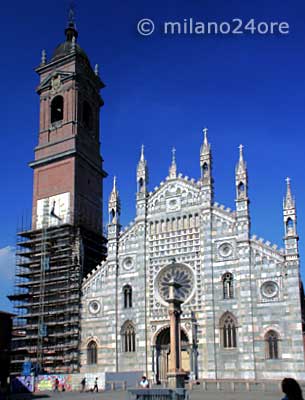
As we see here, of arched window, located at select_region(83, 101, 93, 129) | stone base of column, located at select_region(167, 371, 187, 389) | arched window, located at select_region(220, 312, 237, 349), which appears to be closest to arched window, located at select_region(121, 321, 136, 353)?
arched window, located at select_region(220, 312, 237, 349)

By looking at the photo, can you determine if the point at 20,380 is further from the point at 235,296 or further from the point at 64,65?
the point at 64,65

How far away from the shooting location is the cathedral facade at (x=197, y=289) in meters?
42.2

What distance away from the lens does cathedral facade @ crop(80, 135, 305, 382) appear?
42250 mm

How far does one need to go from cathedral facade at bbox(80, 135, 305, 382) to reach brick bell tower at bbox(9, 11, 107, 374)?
2522 millimetres

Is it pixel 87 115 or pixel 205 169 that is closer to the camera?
pixel 205 169

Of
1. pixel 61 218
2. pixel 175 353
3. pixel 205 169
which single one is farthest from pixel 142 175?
pixel 175 353

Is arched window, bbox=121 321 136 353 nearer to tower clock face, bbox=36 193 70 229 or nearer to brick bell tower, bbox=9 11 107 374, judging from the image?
brick bell tower, bbox=9 11 107 374

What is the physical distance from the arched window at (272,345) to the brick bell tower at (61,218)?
59.8 feet

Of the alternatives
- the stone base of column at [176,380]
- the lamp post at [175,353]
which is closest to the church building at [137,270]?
the lamp post at [175,353]

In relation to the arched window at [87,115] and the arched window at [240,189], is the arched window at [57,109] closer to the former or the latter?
the arched window at [87,115]

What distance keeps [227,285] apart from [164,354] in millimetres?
8405

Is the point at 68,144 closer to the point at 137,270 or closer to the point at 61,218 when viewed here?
the point at 61,218

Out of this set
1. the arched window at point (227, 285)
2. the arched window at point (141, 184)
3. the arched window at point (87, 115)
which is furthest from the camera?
the arched window at point (87, 115)

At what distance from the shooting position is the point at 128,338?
48.9 metres
